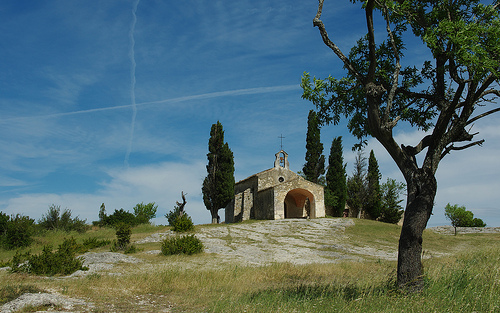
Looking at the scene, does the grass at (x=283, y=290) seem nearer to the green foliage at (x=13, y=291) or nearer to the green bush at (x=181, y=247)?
the green foliage at (x=13, y=291)

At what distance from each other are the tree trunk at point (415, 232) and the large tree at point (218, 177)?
84.9 ft

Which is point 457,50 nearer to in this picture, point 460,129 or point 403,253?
point 460,129

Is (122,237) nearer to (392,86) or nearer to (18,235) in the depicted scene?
(18,235)

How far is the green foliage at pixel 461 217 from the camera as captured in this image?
4701 centimetres

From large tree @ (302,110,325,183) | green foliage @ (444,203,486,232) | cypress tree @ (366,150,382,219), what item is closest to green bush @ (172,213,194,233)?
large tree @ (302,110,325,183)

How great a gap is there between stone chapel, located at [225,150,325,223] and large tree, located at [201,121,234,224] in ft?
12.2

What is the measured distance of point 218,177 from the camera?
32312mm

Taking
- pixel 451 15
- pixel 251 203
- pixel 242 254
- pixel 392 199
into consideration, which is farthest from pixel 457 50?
pixel 392 199

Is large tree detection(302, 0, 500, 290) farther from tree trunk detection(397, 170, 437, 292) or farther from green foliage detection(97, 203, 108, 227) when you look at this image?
green foliage detection(97, 203, 108, 227)

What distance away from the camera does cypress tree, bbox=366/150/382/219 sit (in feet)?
128

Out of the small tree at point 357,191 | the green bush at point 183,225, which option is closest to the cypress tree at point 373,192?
the small tree at point 357,191

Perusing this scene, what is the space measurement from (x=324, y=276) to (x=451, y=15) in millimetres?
6894

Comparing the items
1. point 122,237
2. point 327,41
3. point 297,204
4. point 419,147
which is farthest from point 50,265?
point 297,204

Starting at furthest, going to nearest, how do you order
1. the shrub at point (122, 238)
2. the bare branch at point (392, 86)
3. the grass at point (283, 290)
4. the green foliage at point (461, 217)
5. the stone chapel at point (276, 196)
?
the green foliage at point (461, 217) → the stone chapel at point (276, 196) → the shrub at point (122, 238) → the bare branch at point (392, 86) → the grass at point (283, 290)
